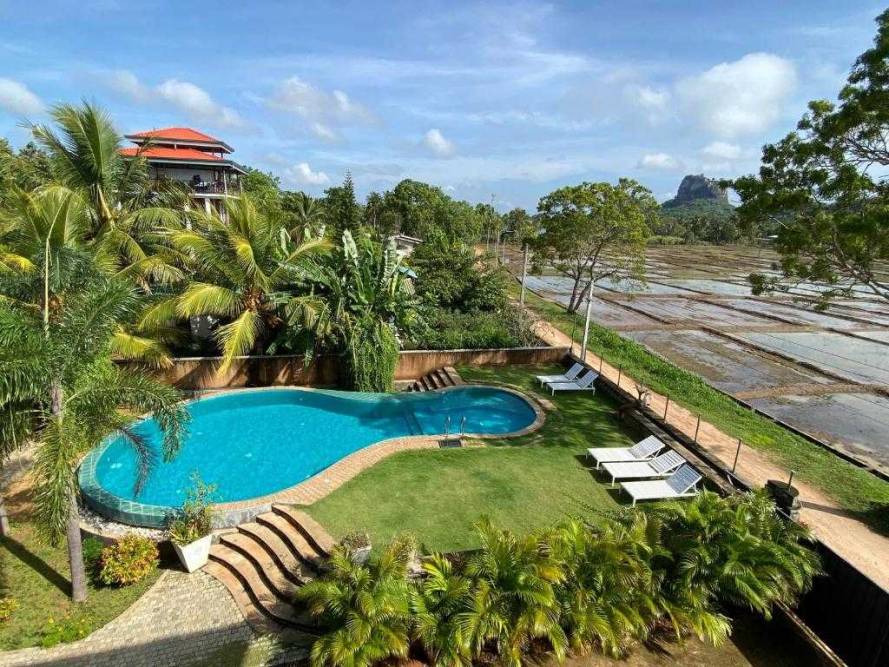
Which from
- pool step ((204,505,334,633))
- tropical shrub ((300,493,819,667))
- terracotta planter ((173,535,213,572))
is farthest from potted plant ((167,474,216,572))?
tropical shrub ((300,493,819,667))

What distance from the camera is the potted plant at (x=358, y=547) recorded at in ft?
24.4

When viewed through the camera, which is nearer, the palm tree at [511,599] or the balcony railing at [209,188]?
the palm tree at [511,599]

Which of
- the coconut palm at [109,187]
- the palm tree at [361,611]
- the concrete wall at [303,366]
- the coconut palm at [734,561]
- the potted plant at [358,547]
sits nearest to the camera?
the palm tree at [361,611]

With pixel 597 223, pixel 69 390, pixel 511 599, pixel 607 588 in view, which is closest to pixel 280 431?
pixel 69 390

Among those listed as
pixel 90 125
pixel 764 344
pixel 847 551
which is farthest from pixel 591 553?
pixel 764 344

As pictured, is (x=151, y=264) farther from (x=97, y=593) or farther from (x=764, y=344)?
(x=764, y=344)

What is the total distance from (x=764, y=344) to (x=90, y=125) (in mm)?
28862

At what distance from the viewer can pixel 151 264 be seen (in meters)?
13.8

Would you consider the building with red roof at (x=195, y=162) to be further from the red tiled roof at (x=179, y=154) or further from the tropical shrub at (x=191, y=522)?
the tropical shrub at (x=191, y=522)

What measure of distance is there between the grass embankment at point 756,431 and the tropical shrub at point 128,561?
13.5m

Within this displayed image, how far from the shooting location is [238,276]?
1432cm

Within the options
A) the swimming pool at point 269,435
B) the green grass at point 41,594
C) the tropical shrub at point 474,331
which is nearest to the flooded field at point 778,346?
the tropical shrub at point 474,331

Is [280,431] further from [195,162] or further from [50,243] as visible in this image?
[195,162]

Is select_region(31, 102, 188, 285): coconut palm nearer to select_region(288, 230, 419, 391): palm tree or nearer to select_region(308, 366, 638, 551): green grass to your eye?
select_region(288, 230, 419, 391): palm tree
